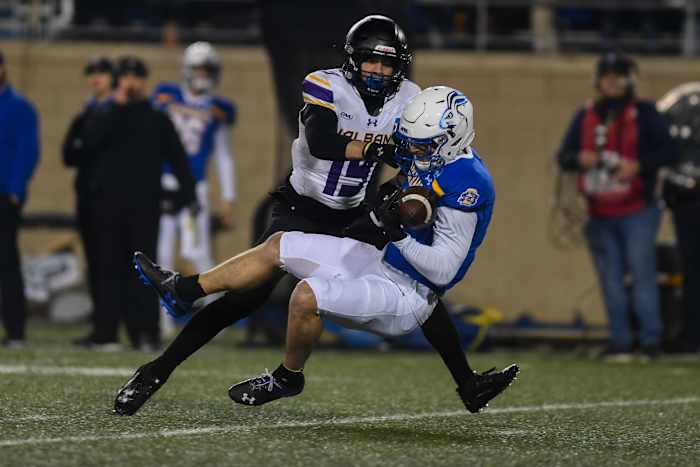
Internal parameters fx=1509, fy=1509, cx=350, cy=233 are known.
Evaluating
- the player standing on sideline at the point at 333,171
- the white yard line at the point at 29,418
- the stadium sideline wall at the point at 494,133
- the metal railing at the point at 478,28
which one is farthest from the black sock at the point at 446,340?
the metal railing at the point at 478,28

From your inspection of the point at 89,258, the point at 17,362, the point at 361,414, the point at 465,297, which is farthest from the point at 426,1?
the point at 361,414

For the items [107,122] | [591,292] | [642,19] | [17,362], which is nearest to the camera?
[17,362]

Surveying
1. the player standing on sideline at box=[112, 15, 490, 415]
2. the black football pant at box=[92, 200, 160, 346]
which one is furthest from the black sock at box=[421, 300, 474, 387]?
the black football pant at box=[92, 200, 160, 346]

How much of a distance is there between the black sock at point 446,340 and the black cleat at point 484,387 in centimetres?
3

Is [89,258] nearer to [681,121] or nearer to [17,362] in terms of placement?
[17,362]

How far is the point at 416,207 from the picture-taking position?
4488mm

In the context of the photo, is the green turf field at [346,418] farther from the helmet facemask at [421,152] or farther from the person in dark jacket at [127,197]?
the helmet facemask at [421,152]

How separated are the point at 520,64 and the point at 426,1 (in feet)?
5.24

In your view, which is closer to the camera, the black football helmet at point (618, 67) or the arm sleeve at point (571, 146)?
the black football helmet at point (618, 67)

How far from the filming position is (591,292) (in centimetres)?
1145

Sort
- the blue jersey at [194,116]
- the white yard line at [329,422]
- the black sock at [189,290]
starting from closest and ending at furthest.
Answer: the white yard line at [329,422] → the black sock at [189,290] → the blue jersey at [194,116]

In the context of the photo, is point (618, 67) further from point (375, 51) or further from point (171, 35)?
point (171, 35)

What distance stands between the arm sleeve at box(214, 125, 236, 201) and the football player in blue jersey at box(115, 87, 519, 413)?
192 inches

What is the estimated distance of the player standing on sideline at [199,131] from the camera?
31.3ft
